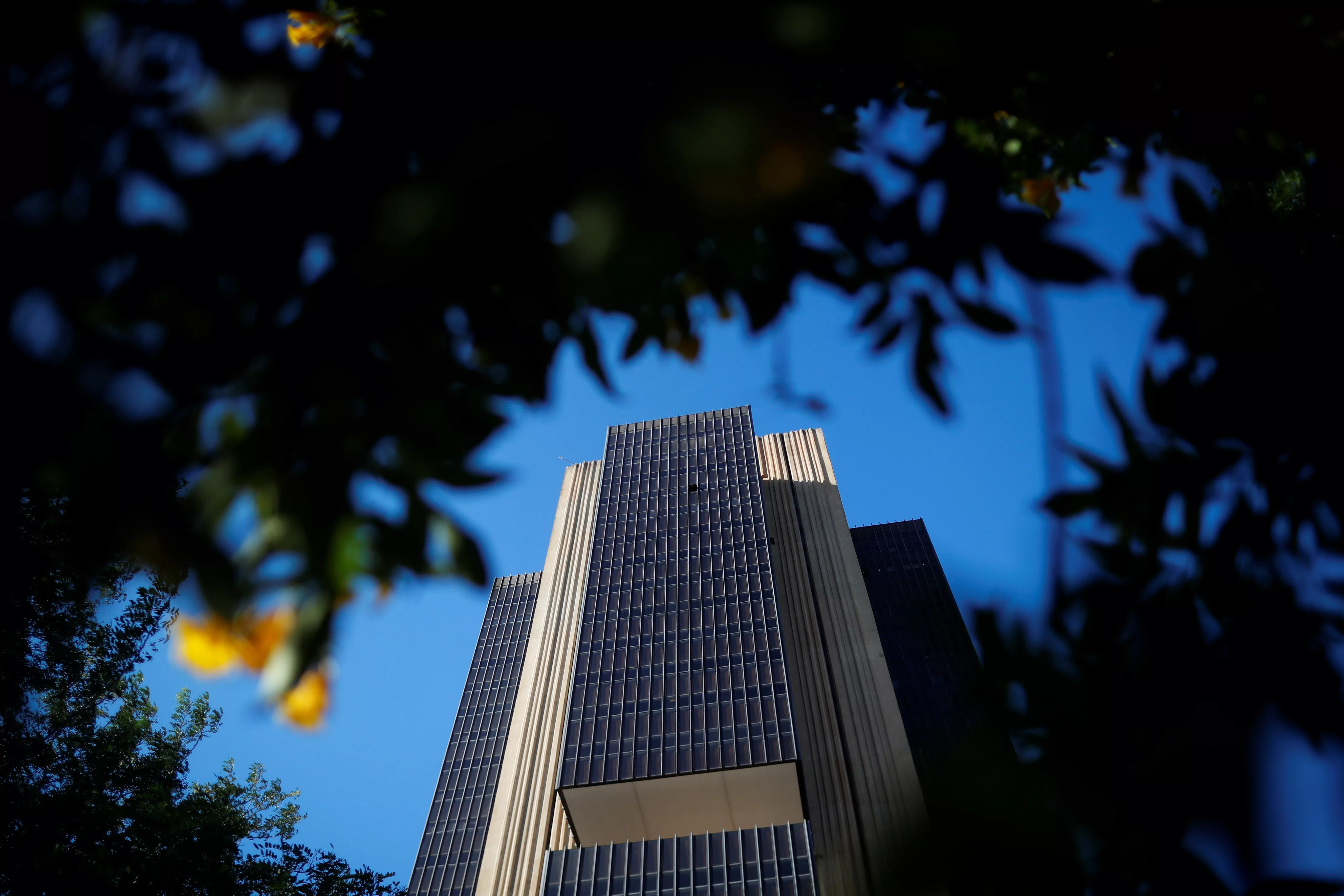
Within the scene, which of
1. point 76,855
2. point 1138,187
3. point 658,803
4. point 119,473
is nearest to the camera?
point 119,473

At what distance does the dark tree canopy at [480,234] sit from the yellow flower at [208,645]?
0.03 metres

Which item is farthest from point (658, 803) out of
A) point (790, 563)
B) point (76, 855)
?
point (76, 855)

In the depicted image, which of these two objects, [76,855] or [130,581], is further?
[76,855]

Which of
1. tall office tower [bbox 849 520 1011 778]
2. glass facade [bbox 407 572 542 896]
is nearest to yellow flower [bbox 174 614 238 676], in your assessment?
tall office tower [bbox 849 520 1011 778]

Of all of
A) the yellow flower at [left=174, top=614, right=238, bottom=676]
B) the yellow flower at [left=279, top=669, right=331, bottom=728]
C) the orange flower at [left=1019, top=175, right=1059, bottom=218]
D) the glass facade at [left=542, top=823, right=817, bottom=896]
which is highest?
the glass facade at [left=542, top=823, right=817, bottom=896]

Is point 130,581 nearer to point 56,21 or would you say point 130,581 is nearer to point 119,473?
point 119,473

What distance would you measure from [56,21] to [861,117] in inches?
55.1

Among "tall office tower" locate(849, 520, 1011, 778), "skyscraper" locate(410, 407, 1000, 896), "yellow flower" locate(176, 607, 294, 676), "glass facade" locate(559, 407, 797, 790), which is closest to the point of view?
"tall office tower" locate(849, 520, 1011, 778)

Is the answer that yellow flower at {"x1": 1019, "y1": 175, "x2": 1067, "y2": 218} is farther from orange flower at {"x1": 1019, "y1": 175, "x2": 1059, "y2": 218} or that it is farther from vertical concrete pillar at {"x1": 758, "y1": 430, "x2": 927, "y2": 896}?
vertical concrete pillar at {"x1": 758, "y1": 430, "x2": 927, "y2": 896}

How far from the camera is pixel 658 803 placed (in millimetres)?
24734

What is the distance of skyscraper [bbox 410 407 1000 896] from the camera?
23.0 metres

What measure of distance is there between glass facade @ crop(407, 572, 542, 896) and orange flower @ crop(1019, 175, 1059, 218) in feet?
125

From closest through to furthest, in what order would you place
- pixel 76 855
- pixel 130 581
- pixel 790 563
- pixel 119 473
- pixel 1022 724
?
pixel 1022 724 → pixel 119 473 → pixel 130 581 → pixel 76 855 → pixel 790 563

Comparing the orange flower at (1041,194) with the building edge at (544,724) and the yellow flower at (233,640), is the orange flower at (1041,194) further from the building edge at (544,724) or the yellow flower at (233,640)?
the building edge at (544,724)
